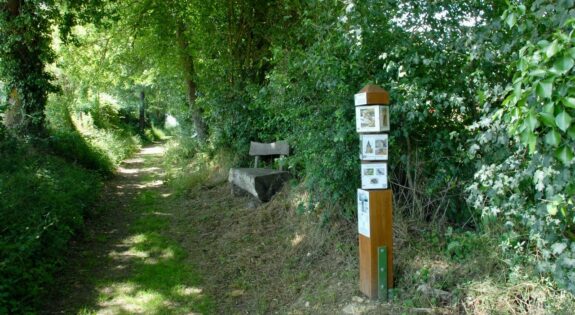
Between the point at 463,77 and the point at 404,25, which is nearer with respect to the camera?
the point at 463,77

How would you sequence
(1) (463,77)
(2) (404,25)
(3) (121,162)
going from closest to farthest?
(1) (463,77) < (2) (404,25) < (3) (121,162)

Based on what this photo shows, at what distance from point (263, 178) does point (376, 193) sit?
162 inches

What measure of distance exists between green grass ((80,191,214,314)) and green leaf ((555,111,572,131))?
383cm

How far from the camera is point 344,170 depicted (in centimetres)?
487

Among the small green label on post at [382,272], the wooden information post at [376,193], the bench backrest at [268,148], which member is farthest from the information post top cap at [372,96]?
the bench backrest at [268,148]

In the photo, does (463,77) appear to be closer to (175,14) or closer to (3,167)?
(3,167)

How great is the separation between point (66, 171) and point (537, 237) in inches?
317

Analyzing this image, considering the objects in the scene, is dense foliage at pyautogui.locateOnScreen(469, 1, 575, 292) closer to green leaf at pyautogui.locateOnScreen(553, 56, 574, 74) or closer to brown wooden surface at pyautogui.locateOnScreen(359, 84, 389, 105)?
green leaf at pyautogui.locateOnScreen(553, 56, 574, 74)

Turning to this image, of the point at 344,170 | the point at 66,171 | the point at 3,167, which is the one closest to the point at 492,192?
the point at 344,170

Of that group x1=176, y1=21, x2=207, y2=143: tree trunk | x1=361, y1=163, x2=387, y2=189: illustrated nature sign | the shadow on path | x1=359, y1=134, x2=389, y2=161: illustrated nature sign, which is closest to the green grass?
the shadow on path

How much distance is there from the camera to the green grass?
15.0 ft

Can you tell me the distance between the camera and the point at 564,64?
1.99 meters

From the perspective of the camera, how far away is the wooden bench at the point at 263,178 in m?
7.74

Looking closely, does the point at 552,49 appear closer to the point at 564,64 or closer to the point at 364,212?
the point at 564,64
